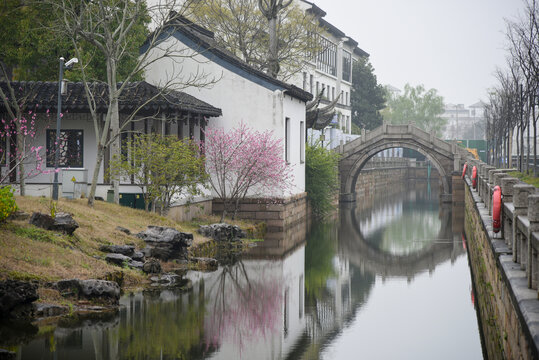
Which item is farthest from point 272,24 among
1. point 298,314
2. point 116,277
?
point 298,314

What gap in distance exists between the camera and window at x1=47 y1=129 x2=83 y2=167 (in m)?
23.6

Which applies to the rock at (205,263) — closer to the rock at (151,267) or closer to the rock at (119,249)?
the rock at (151,267)

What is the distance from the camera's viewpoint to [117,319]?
1138 centimetres

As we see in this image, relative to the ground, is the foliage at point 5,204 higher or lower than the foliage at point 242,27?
lower

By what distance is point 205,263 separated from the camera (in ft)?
57.3

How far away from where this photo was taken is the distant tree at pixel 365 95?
80.9 meters

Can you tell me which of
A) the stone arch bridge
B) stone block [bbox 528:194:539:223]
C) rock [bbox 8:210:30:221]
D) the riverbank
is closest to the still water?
the riverbank

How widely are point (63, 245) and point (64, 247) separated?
0.28ft

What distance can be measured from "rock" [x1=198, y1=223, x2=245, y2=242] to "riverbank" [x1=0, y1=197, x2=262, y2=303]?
86.0 inches

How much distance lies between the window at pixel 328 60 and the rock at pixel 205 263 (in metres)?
47.1

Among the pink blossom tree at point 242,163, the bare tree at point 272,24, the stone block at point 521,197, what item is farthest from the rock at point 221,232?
the bare tree at point 272,24

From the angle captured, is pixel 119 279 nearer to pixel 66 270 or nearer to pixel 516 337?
pixel 66 270

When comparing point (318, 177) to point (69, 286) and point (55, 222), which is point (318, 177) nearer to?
point (55, 222)

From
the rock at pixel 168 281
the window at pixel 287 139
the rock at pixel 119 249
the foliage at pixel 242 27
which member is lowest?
the rock at pixel 168 281
